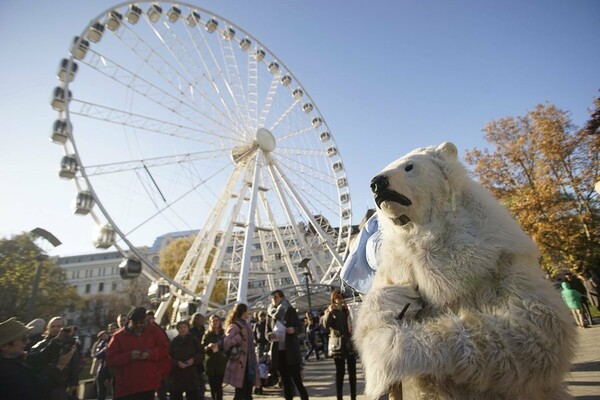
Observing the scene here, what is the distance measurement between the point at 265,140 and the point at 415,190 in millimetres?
16980

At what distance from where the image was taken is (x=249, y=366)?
15.8ft

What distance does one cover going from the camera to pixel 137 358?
12.7 feet

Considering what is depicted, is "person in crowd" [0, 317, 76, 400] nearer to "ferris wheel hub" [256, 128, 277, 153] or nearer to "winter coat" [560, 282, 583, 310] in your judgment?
"winter coat" [560, 282, 583, 310]

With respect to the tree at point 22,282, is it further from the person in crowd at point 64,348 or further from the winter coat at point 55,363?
the winter coat at point 55,363

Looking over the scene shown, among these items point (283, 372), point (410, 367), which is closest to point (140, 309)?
point (283, 372)

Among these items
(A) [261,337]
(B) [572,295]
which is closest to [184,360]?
(A) [261,337]

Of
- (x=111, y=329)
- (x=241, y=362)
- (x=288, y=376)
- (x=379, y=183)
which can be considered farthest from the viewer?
(x=111, y=329)

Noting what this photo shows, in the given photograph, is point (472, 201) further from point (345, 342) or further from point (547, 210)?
point (547, 210)

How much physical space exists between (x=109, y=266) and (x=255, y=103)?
2189 inches

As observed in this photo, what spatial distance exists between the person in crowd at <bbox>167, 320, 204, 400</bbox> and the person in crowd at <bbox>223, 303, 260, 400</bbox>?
488mm

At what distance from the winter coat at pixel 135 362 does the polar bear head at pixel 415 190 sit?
142 inches

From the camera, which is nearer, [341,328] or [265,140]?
[341,328]

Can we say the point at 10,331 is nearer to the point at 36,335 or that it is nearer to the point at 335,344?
the point at 335,344

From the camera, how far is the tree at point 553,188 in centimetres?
1315
